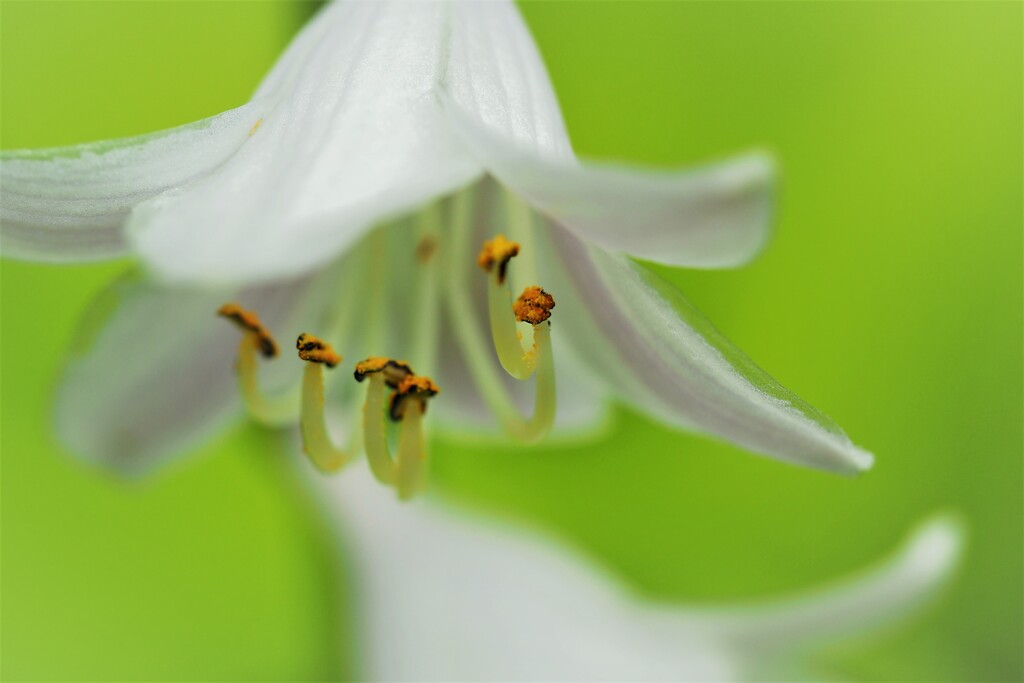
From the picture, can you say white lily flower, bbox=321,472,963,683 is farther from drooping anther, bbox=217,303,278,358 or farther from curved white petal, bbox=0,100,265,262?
curved white petal, bbox=0,100,265,262

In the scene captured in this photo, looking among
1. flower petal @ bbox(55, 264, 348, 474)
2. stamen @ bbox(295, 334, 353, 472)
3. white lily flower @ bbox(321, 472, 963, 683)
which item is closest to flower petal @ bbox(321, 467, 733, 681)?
white lily flower @ bbox(321, 472, 963, 683)

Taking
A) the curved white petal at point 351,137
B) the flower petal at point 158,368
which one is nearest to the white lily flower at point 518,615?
the flower petal at point 158,368

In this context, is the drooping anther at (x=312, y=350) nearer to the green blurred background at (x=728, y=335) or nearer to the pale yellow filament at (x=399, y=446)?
the pale yellow filament at (x=399, y=446)

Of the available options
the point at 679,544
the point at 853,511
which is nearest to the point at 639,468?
the point at 679,544

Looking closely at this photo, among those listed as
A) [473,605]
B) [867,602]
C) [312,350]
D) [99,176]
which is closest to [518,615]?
[473,605]

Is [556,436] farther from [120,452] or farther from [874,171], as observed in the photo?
[874,171]

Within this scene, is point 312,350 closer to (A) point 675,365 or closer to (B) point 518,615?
(A) point 675,365

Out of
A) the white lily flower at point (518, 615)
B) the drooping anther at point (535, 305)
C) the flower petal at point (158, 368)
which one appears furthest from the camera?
the white lily flower at point (518, 615)
